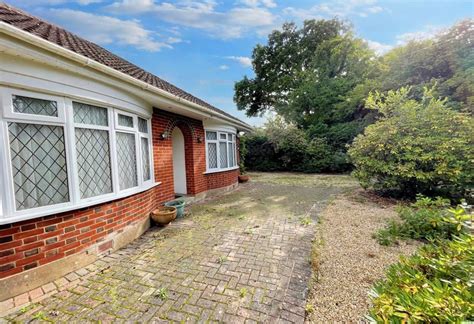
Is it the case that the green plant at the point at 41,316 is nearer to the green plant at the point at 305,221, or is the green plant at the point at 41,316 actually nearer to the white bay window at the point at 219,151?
the green plant at the point at 305,221

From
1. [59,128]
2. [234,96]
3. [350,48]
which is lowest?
[59,128]

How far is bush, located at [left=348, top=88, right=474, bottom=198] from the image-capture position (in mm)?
6500

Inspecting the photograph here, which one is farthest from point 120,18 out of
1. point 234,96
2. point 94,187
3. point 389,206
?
point 234,96

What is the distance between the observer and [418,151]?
270 inches

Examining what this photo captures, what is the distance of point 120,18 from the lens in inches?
285

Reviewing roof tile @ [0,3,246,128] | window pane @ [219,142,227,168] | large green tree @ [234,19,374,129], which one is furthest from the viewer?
large green tree @ [234,19,374,129]

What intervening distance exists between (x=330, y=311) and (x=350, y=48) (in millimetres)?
25813

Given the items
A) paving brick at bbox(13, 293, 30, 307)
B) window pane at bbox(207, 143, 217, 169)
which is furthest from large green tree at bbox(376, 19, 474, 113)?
paving brick at bbox(13, 293, 30, 307)

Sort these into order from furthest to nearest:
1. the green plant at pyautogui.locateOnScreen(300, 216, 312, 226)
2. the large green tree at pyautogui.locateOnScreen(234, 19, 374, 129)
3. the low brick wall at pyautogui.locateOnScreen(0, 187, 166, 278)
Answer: the large green tree at pyautogui.locateOnScreen(234, 19, 374, 129) → the green plant at pyautogui.locateOnScreen(300, 216, 312, 226) → the low brick wall at pyautogui.locateOnScreen(0, 187, 166, 278)

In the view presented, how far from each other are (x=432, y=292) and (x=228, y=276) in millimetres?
2497

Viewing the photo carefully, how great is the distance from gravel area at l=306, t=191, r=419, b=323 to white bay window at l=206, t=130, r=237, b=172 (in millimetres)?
4914

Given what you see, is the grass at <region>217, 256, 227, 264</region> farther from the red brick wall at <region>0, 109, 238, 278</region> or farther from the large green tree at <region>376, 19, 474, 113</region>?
the large green tree at <region>376, 19, 474, 113</region>

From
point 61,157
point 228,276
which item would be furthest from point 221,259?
point 61,157

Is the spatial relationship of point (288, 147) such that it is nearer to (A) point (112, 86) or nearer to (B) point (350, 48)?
(B) point (350, 48)
